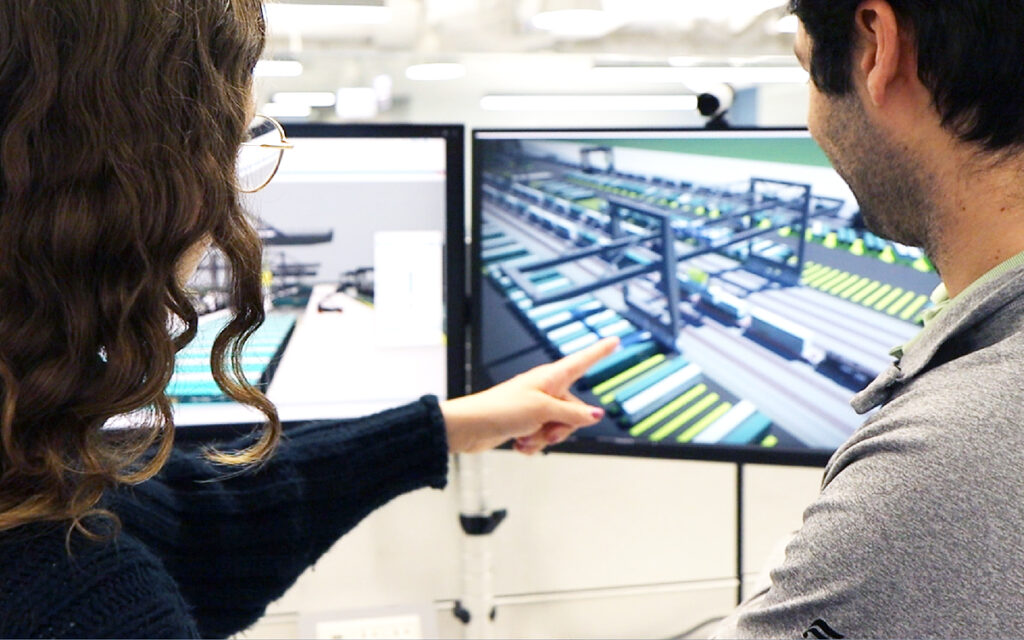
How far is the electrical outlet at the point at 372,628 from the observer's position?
3.78 feet

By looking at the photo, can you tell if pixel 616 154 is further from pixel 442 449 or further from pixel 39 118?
pixel 39 118

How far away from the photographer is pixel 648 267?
3.43ft

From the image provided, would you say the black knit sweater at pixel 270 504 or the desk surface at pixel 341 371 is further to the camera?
the desk surface at pixel 341 371

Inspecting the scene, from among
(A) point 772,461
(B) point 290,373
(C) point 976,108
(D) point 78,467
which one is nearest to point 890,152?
(C) point 976,108

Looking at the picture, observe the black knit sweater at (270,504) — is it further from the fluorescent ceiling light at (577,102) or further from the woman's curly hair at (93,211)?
the fluorescent ceiling light at (577,102)

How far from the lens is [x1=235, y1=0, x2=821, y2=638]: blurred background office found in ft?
3.90

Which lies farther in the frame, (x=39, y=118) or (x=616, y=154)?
(x=616, y=154)

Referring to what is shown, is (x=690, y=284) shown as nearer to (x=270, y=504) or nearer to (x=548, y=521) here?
(x=548, y=521)

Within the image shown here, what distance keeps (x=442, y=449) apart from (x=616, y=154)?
384mm

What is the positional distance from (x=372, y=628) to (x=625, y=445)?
40 centimetres

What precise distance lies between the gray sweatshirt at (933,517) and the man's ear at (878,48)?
16 cm

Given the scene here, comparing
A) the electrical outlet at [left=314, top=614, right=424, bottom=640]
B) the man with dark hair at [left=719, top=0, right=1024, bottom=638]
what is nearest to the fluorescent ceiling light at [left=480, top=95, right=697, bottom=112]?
the electrical outlet at [left=314, top=614, right=424, bottom=640]

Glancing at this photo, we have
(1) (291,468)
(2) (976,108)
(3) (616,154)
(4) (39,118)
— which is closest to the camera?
(4) (39,118)

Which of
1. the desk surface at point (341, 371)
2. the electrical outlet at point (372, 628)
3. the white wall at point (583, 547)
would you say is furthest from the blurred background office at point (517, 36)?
the electrical outlet at point (372, 628)
